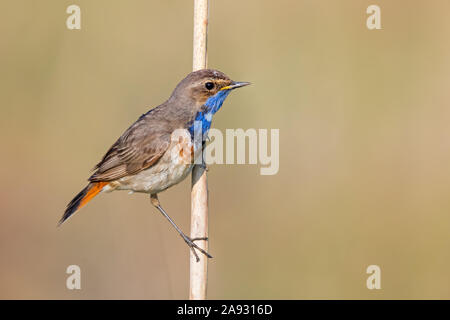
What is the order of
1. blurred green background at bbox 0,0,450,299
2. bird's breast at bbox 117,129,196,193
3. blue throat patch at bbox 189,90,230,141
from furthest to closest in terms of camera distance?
blurred green background at bbox 0,0,450,299 → blue throat patch at bbox 189,90,230,141 → bird's breast at bbox 117,129,196,193

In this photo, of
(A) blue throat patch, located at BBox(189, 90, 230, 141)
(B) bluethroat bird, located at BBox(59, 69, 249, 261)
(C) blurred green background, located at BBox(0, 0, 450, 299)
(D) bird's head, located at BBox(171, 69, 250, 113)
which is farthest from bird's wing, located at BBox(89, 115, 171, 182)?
→ (C) blurred green background, located at BBox(0, 0, 450, 299)

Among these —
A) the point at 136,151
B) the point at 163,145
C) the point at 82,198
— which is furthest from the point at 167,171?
the point at 82,198

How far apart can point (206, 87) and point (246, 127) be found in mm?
2401

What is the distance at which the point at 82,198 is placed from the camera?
5.33 m

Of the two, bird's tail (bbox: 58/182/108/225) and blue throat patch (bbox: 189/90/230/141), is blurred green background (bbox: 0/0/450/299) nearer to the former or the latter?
bird's tail (bbox: 58/182/108/225)

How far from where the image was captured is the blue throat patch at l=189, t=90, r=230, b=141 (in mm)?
5359

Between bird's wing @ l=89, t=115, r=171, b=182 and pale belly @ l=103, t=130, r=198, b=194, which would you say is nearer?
pale belly @ l=103, t=130, r=198, b=194

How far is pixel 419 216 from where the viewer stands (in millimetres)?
7523

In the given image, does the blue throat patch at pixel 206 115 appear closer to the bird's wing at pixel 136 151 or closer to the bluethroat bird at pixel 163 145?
the bluethroat bird at pixel 163 145

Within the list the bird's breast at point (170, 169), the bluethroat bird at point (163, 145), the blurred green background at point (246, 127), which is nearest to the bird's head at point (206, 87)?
the bluethroat bird at point (163, 145)

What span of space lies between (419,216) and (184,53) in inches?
145

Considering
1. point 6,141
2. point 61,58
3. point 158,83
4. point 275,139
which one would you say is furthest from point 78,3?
point 275,139

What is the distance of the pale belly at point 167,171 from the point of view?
5211 millimetres
